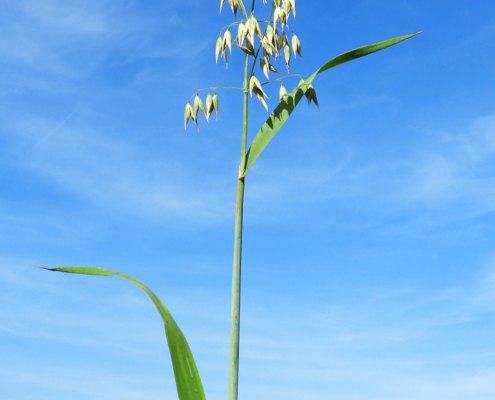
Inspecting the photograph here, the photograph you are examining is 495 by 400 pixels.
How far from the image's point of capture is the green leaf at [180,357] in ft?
7.67

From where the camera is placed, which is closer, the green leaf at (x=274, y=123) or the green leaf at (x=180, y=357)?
the green leaf at (x=180, y=357)

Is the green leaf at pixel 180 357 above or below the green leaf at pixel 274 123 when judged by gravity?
below

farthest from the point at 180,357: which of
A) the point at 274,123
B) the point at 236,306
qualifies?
the point at 274,123

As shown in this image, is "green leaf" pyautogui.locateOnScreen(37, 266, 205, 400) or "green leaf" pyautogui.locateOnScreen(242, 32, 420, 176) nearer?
"green leaf" pyautogui.locateOnScreen(37, 266, 205, 400)

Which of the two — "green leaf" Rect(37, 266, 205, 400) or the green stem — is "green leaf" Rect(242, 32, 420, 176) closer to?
the green stem

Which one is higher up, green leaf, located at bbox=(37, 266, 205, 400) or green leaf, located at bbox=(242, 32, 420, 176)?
green leaf, located at bbox=(242, 32, 420, 176)

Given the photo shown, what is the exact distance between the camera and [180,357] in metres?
2.36

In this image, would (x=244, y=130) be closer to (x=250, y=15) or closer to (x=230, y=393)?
(x=250, y=15)

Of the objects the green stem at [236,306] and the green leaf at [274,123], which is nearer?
the green stem at [236,306]

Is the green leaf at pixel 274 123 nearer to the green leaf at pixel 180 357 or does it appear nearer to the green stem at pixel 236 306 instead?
the green stem at pixel 236 306

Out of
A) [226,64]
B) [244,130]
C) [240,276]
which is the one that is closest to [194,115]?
[226,64]

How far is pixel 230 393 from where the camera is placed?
7.91ft

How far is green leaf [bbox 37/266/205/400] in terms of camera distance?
2.34 m

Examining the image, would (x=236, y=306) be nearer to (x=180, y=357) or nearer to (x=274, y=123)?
(x=180, y=357)
